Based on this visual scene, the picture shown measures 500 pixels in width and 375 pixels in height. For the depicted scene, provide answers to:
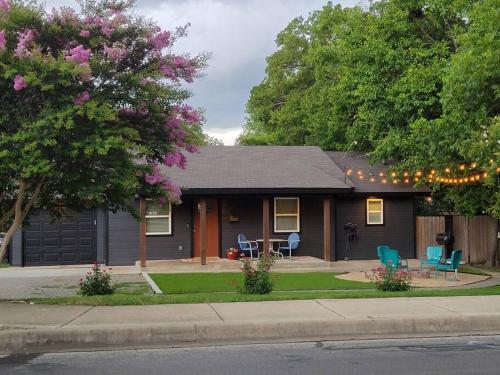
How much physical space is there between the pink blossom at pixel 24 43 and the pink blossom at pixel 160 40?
1933 mm

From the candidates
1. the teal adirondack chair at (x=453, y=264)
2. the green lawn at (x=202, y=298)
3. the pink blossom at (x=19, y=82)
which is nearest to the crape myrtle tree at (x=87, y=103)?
the pink blossom at (x=19, y=82)

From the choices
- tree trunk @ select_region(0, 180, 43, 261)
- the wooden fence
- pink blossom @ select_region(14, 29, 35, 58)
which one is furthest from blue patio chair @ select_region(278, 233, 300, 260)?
pink blossom @ select_region(14, 29, 35, 58)

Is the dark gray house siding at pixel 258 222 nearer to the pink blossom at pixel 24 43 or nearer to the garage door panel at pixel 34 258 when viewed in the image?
the garage door panel at pixel 34 258

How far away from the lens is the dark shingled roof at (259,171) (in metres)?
20.5

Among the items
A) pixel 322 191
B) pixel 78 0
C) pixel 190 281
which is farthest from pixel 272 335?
pixel 322 191

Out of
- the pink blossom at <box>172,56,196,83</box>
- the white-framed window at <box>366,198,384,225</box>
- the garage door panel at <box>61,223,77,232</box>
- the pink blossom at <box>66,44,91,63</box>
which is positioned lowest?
the garage door panel at <box>61,223,77,232</box>

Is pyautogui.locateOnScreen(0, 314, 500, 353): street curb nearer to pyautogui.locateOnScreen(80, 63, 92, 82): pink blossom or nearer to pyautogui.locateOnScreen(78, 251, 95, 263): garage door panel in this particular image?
pyautogui.locateOnScreen(80, 63, 92, 82): pink blossom

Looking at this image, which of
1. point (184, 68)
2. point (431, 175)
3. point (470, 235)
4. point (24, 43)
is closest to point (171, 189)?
point (184, 68)

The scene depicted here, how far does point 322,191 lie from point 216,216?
4.24 meters

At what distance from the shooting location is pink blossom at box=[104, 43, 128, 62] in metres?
9.62

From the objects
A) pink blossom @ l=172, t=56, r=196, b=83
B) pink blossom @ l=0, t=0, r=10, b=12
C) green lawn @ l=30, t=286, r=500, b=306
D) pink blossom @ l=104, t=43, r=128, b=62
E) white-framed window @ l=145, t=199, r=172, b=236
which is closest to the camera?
pink blossom @ l=0, t=0, r=10, b=12

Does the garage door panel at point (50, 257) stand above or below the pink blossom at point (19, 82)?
below

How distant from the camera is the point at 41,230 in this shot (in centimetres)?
2211

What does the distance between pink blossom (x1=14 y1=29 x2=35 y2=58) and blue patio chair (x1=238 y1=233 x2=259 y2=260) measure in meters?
13.0
